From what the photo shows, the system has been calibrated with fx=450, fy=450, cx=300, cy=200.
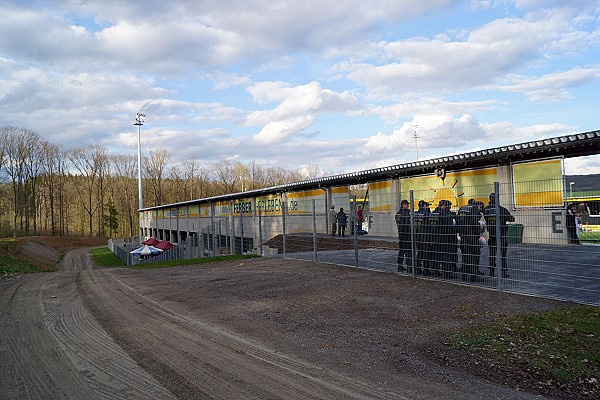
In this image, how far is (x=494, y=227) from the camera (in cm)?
815

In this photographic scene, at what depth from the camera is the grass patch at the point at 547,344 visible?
4.50 m

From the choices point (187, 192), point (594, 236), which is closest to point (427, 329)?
point (594, 236)

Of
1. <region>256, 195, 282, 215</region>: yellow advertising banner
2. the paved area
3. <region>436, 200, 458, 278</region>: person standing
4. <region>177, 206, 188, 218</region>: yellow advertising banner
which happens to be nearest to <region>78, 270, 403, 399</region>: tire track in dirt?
the paved area

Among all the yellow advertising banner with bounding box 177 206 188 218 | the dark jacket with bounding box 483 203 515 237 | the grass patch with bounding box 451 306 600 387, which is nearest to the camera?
the grass patch with bounding box 451 306 600 387

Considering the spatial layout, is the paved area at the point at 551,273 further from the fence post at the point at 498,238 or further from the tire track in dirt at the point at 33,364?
the tire track in dirt at the point at 33,364

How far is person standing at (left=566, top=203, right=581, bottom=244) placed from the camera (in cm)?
678

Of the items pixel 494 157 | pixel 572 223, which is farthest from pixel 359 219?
pixel 572 223

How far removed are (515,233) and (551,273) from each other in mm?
874

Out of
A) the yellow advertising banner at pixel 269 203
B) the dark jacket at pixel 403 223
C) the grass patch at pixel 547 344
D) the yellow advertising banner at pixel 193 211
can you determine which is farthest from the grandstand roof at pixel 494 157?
the yellow advertising banner at pixel 193 211

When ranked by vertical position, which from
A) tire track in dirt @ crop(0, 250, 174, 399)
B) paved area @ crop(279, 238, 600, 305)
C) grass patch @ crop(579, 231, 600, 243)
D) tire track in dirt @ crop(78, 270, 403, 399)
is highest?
grass patch @ crop(579, 231, 600, 243)

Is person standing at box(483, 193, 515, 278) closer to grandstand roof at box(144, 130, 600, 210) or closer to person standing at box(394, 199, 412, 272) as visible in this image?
person standing at box(394, 199, 412, 272)

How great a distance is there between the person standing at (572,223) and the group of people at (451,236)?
1052mm

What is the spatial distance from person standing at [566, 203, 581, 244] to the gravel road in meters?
1.05

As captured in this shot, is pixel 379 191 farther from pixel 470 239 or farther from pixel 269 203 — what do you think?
pixel 470 239
